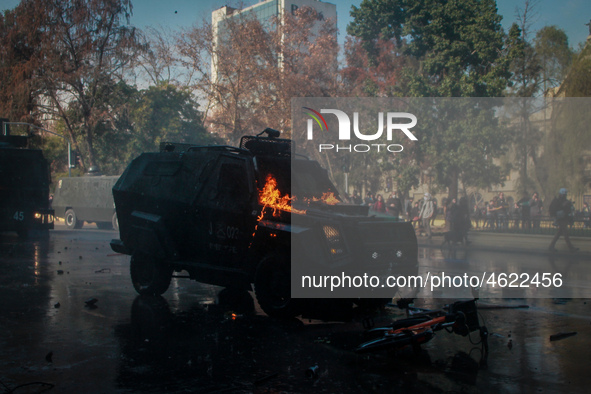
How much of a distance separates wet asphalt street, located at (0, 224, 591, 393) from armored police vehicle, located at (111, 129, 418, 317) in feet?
1.96

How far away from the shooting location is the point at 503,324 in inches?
303

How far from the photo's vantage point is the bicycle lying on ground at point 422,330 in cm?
601

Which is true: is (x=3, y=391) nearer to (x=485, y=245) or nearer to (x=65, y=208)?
(x=485, y=245)

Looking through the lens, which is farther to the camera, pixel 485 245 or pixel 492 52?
pixel 492 52

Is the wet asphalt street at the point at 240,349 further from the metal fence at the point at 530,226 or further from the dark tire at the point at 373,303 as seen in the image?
the metal fence at the point at 530,226

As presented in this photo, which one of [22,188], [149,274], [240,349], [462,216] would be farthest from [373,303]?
[22,188]

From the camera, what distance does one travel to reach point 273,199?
8328mm

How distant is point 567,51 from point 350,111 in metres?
13.5

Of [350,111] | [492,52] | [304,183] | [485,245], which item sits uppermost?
[492,52]

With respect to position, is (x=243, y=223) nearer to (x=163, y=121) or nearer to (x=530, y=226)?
(x=530, y=226)

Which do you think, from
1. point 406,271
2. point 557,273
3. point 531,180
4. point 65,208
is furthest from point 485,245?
point 65,208

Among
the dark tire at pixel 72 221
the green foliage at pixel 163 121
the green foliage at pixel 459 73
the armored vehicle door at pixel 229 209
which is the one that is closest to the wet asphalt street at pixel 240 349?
the armored vehicle door at pixel 229 209

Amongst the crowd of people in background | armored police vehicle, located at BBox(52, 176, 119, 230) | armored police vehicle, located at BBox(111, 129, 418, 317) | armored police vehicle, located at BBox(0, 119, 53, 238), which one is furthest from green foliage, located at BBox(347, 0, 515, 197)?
armored police vehicle, located at BBox(111, 129, 418, 317)

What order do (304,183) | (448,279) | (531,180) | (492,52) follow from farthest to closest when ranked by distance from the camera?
(531,180), (492,52), (448,279), (304,183)
